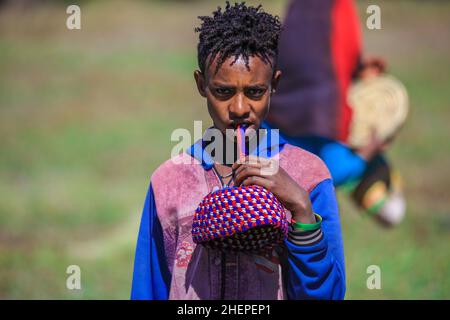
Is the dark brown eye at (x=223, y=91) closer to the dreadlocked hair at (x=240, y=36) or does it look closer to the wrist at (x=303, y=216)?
the dreadlocked hair at (x=240, y=36)

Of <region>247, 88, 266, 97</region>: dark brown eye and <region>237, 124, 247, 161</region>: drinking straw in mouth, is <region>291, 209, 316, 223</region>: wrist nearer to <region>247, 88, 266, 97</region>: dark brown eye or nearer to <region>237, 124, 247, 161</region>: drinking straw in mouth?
<region>237, 124, 247, 161</region>: drinking straw in mouth

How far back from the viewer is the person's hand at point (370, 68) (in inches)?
205

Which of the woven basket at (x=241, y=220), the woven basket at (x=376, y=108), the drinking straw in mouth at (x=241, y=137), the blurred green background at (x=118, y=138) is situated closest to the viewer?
the woven basket at (x=241, y=220)

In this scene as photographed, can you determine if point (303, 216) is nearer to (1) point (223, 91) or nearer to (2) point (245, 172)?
(2) point (245, 172)

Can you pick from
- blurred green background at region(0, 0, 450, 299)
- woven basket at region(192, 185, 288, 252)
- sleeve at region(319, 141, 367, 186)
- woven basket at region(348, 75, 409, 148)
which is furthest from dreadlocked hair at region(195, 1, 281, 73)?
woven basket at region(348, 75, 409, 148)

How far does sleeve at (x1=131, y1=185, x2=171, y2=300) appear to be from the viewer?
7.18 ft

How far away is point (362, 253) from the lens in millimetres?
5520

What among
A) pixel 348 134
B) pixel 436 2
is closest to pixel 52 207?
pixel 348 134

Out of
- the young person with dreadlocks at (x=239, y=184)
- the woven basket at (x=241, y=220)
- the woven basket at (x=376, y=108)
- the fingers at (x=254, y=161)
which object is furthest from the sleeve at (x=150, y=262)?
the woven basket at (x=376, y=108)

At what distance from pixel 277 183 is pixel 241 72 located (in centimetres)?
33

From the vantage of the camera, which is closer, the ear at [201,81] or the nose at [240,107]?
the nose at [240,107]

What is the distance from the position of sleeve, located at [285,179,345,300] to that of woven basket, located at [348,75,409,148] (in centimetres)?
300

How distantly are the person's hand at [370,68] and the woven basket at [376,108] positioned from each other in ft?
0.12

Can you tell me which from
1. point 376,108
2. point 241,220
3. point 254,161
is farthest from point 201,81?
point 376,108
